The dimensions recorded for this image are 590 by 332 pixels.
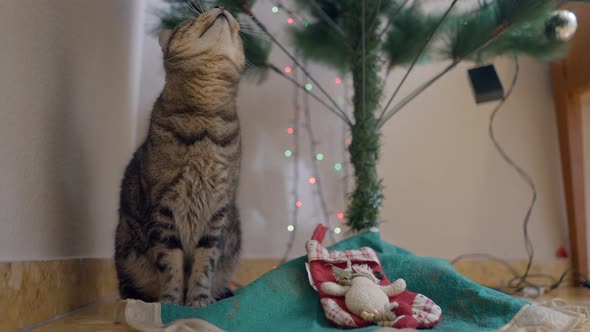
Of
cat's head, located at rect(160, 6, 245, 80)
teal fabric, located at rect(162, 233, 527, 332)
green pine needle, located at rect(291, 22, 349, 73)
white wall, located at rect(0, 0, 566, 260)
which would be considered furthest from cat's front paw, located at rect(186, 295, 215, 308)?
green pine needle, located at rect(291, 22, 349, 73)

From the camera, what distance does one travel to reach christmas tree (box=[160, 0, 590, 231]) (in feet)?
4.80

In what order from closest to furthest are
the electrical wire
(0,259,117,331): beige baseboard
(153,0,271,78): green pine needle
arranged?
(0,259,117,331): beige baseboard
(153,0,271,78): green pine needle
the electrical wire

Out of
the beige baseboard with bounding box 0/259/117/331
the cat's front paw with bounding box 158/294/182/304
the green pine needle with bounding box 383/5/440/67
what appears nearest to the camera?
the beige baseboard with bounding box 0/259/117/331

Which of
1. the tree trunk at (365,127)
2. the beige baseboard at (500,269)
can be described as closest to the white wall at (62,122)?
the tree trunk at (365,127)

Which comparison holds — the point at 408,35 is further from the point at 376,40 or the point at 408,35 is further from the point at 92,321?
the point at 92,321

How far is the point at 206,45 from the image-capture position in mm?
1196

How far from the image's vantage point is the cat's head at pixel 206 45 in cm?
120

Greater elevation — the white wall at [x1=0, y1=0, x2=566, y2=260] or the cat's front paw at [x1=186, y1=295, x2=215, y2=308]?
the white wall at [x1=0, y1=0, x2=566, y2=260]

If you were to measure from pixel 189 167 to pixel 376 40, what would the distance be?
0.76m

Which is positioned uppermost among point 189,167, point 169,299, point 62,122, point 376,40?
point 376,40

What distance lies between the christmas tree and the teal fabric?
0.38 meters

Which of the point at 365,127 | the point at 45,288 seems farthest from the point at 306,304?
the point at 365,127

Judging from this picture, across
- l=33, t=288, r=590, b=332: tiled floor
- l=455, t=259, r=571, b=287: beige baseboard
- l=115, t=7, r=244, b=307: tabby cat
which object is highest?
l=115, t=7, r=244, b=307: tabby cat

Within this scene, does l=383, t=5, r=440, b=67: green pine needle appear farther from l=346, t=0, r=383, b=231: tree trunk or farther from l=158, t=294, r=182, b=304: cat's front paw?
l=158, t=294, r=182, b=304: cat's front paw
